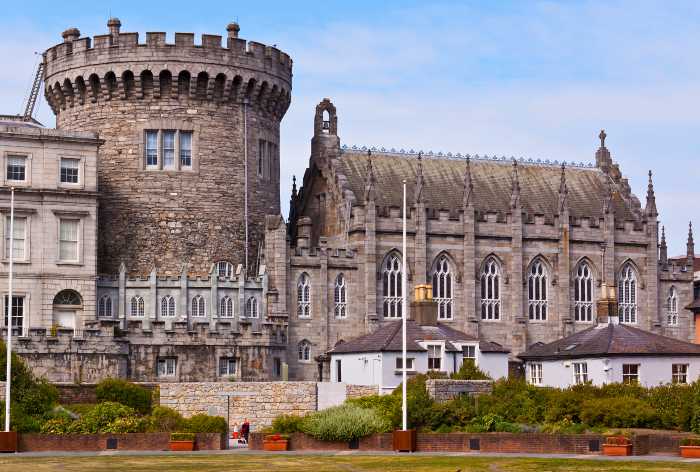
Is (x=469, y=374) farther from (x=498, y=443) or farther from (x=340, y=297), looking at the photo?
(x=340, y=297)

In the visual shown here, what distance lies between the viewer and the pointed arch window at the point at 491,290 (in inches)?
3329

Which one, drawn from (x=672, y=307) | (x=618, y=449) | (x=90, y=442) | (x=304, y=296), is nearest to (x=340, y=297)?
(x=304, y=296)

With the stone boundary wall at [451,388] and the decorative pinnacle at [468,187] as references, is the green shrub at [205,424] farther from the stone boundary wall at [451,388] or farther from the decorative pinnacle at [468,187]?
the decorative pinnacle at [468,187]

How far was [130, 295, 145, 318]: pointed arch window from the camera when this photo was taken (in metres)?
75.8

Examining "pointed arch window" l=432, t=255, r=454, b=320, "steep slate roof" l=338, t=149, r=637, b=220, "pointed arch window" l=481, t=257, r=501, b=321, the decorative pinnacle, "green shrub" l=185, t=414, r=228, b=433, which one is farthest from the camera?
"steep slate roof" l=338, t=149, r=637, b=220

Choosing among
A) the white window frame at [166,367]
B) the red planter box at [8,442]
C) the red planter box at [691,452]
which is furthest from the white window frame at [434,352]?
the red planter box at [8,442]

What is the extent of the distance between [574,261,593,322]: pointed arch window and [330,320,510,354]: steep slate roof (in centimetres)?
1457

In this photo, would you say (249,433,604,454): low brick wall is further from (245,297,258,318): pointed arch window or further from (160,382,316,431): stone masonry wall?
(245,297,258,318): pointed arch window

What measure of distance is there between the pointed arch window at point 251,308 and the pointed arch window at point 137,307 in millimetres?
5162

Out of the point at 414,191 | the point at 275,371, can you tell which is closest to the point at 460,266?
the point at 414,191

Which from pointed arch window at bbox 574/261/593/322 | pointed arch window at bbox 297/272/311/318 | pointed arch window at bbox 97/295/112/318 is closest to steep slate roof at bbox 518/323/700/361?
pointed arch window at bbox 297/272/311/318

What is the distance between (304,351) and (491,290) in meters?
11.5

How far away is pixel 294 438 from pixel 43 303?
2301 centimetres

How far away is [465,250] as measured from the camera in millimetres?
83625
